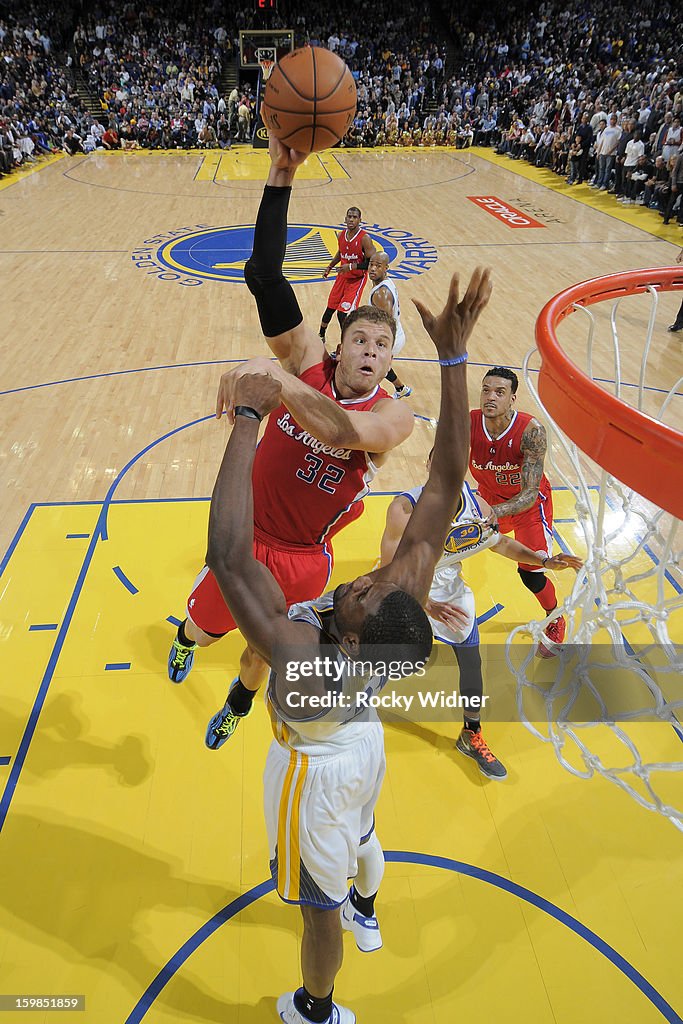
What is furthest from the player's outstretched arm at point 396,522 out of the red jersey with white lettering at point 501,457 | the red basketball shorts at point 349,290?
the red basketball shorts at point 349,290

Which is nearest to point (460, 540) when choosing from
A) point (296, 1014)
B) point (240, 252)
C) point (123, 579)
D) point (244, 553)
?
point (244, 553)

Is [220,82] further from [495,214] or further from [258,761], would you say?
[258,761]

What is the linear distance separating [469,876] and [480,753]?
23.2 inches

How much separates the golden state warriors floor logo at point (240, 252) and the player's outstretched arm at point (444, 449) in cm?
852

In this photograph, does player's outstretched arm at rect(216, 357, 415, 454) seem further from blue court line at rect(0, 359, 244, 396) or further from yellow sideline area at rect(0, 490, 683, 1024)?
blue court line at rect(0, 359, 244, 396)

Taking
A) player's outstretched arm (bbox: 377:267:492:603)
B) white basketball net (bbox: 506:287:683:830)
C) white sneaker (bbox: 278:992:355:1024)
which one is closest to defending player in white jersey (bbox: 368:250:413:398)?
white basketball net (bbox: 506:287:683:830)

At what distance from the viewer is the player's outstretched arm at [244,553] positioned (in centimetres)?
175

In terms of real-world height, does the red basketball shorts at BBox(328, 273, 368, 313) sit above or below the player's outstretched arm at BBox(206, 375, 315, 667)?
below

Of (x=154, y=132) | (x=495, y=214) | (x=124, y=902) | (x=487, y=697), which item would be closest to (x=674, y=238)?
(x=495, y=214)

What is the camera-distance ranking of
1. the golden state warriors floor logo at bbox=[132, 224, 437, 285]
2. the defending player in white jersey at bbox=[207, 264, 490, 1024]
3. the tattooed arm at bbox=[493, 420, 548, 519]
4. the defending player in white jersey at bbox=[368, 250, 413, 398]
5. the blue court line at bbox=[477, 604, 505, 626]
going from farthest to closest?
the golden state warriors floor logo at bbox=[132, 224, 437, 285] < the defending player in white jersey at bbox=[368, 250, 413, 398] < the blue court line at bbox=[477, 604, 505, 626] < the tattooed arm at bbox=[493, 420, 548, 519] < the defending player in white jersey at bbox=[207, 264, 490, 1024]

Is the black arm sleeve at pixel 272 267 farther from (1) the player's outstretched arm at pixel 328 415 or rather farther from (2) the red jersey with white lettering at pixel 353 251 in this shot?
(2) the red jersey with white lettering at pixel 353 251

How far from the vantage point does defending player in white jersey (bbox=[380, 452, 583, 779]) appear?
127 inches

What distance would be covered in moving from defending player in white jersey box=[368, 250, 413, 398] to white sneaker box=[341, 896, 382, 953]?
3616 millimetres

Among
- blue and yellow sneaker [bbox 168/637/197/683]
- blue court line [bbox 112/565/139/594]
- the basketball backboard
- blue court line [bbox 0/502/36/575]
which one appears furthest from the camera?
the basketball backboard
